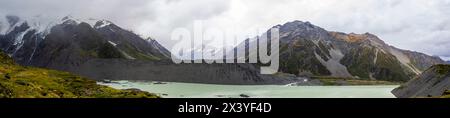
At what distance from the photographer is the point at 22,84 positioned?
6200 centimetres

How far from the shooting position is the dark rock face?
103787 mm

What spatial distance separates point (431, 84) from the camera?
373 feet

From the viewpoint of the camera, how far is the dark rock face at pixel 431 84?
103787mm
